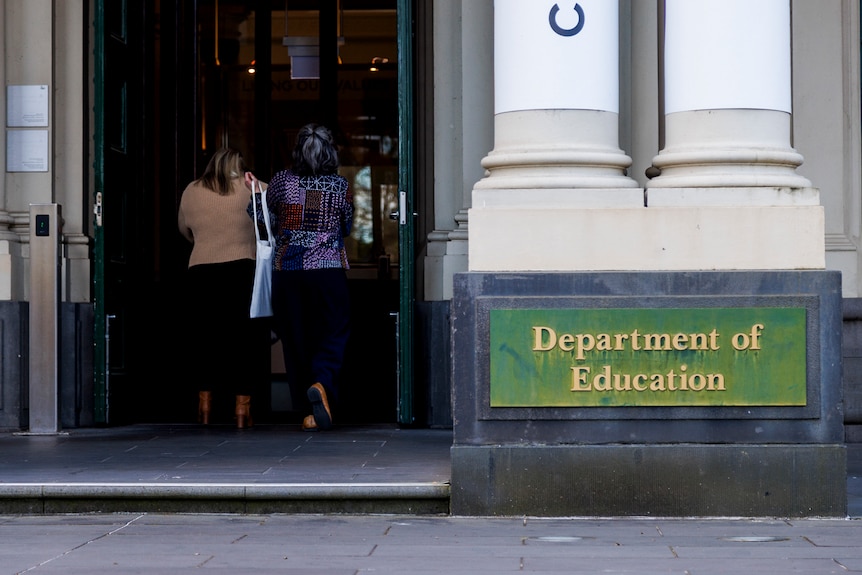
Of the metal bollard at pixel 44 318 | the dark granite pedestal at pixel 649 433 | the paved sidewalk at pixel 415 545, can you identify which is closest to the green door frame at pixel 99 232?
the metal bollard at pixel 44 318

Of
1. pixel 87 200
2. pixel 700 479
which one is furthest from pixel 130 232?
pixel 700 479

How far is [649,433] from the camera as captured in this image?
22.5ft

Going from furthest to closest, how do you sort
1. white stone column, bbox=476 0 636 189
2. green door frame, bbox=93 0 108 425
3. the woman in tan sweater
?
1. the woman in tan sweater
2. green door frame, bbox=93 0 108 425
3. white stone column, bbox=476 0 636 189

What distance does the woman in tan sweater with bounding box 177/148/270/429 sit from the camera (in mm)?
9992

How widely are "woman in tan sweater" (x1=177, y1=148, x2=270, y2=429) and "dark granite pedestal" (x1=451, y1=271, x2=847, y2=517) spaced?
3415 millimetres

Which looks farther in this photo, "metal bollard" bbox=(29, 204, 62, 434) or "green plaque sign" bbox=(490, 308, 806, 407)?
"metal bollard" bbox=(29, 204, 62, 434)

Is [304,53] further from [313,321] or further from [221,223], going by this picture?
[313,321]

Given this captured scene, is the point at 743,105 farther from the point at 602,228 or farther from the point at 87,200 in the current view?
the point at 87,200

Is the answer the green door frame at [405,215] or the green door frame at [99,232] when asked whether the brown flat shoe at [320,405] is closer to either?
the green door frame at [405,215]

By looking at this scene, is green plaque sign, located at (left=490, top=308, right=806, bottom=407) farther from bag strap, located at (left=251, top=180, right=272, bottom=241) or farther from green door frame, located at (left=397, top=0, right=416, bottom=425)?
bag strap, located at (left=251, top=180, right=272, bottom=241)

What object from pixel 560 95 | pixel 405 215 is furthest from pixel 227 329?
pixel 560 95

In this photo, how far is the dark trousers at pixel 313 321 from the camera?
955 centimetres

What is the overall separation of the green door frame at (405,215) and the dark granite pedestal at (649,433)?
2791mm

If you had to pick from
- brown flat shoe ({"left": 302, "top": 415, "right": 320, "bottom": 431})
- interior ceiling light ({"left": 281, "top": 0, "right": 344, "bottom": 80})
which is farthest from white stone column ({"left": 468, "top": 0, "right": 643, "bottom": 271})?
interior ceiling light ({"left": 281, "top": 0, "right": 344, "bottom": 80})
